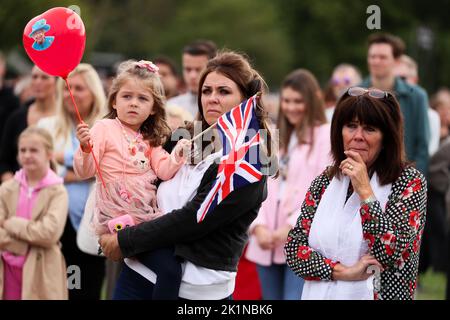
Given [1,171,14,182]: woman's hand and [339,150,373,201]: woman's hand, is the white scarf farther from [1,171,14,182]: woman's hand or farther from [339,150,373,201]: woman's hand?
[1,171,14,182]: woman's hand

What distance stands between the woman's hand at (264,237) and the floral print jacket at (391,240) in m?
2.69

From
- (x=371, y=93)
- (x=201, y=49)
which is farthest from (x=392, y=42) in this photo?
(x=371, y=93)

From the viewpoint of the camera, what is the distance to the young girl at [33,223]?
24.3ft

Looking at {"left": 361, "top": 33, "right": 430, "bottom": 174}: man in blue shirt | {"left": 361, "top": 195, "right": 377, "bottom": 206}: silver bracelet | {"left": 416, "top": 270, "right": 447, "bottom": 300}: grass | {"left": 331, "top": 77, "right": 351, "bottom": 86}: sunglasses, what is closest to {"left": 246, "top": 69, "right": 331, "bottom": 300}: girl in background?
{"left": 361, "top": 33, "right": 430, "bottom": 174}: man in blue shirt

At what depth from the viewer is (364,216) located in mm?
4836

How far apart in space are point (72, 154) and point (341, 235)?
12.1 feet

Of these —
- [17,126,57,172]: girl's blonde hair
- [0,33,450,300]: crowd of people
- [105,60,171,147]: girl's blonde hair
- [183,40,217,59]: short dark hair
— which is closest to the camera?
[0,33,450,300]: crowd of people

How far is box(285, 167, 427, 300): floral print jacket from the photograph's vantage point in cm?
484

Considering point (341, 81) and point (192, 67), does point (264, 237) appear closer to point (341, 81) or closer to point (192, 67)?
point (192, 67)

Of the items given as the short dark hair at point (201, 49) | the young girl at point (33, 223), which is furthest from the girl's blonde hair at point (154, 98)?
the short dark hair at point (201, 49)

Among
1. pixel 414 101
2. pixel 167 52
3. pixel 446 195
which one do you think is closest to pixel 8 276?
pixel 414 101

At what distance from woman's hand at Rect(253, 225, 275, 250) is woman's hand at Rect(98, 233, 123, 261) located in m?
2.83

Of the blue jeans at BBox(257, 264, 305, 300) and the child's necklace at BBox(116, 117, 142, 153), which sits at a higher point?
the child's necklace at BBox(116, 117, 142, 153)

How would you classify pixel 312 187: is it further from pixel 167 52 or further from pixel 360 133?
pixel 167 52
